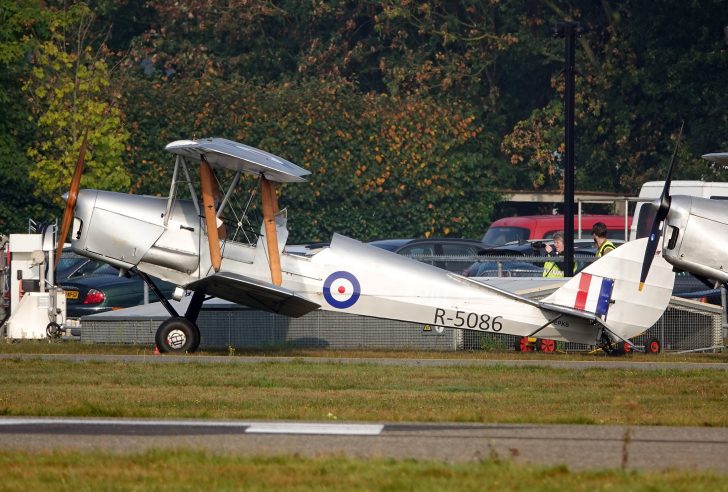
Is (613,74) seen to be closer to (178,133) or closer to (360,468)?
(178,133)

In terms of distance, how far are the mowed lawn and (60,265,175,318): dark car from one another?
26.6 feet

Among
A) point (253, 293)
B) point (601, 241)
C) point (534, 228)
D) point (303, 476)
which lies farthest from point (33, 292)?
point (534, 228)

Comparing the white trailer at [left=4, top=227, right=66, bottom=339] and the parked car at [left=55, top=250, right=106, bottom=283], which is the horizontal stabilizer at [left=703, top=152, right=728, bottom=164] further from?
the parked car at [left=55, top=250, right=106, bottom=283]

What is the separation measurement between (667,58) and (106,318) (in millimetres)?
25885

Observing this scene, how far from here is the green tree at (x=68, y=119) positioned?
114ft

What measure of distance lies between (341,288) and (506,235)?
1783 centimetres

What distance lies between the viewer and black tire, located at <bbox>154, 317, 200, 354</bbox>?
1858 centimetres

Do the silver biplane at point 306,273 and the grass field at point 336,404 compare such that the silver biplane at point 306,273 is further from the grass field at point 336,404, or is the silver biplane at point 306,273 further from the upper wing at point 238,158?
the grass field at point 336,404

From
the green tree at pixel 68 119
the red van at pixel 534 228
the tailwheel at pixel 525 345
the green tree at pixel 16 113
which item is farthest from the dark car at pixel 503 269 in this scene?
the green tree at pixel 68 119

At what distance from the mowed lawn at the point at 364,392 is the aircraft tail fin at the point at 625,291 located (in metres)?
1.83

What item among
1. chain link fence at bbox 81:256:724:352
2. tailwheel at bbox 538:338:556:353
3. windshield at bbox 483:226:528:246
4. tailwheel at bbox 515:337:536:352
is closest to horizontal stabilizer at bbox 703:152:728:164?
chain link fence at bbox 81:256:724:352

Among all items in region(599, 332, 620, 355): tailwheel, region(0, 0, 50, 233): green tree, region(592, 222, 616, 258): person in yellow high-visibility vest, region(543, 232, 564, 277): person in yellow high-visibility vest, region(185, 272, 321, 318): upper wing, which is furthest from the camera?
region(0, 0, 50, 233): green tree

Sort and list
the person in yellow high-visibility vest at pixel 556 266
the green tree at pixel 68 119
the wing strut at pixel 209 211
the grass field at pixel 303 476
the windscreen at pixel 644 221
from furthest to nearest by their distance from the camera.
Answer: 1. the green tree at pixel 68 119
2. the windscreen at pixel 644 221
3. the person in yellow high-visibility vest at pixel 556 266
4. the wing strut at pixel 209 211
5. the grass field at pixel 303 476

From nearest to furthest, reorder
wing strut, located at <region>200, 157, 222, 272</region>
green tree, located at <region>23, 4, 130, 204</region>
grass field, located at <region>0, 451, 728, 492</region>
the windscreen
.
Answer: grass field, located at <region>0, 451, 728, 492</region> < wing strut, located at <region>200, 157, 222, 272</region> < the windscreen < green tree, located at <region>23, 4, 130, 204</region>
